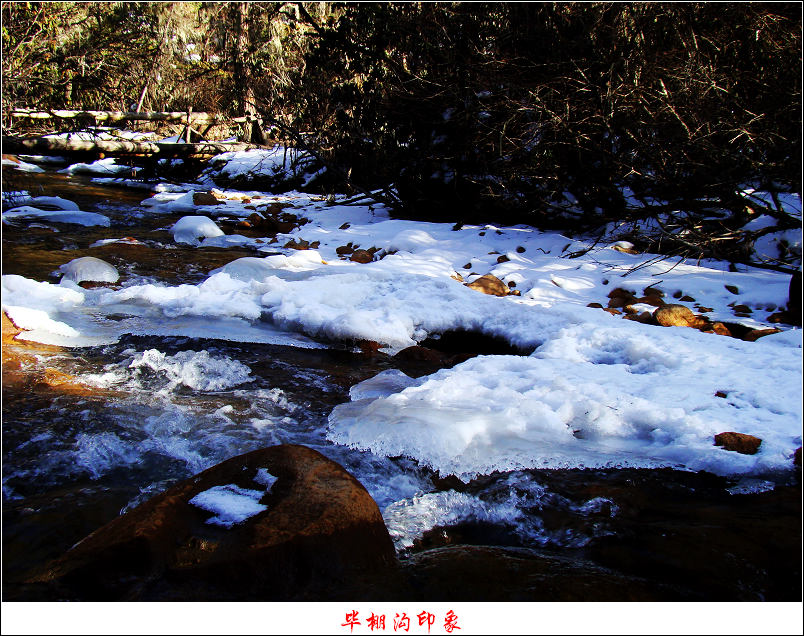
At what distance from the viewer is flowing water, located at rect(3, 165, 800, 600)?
6.51 ft

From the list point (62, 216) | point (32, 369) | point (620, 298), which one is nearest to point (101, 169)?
point (62, 216)

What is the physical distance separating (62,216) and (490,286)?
6696 mm

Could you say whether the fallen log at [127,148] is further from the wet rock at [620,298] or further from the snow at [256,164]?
the wet rock at [620,298]

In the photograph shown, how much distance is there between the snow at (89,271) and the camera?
5.13m

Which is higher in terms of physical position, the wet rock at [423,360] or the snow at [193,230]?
the snow at [193,230]

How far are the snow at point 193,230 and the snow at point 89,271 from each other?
73.6 inches

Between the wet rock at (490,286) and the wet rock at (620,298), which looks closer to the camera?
the wet rock at (620,298)

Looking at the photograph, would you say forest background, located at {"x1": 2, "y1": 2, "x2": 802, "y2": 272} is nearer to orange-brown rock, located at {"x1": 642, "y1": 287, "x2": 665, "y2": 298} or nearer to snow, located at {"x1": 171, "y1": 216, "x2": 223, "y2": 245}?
orange-brown rock, located at {"x1": 642, "y1": 287, "x2": 665, "y2": 298}

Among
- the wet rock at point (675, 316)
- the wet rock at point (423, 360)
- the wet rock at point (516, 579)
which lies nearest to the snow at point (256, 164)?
the wet rock at point (423, 360)

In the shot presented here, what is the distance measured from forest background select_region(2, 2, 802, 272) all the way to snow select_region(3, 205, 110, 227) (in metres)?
1.56

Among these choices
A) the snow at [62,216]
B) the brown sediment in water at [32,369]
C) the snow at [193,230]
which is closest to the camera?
the brown sediment in water at [32,369]

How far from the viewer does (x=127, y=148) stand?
15008 millimetres

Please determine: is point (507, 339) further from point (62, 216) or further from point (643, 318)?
point (62, 216)

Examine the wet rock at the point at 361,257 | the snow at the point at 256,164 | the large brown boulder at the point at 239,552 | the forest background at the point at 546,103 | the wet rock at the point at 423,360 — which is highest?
the forest background at the point at 546,103
